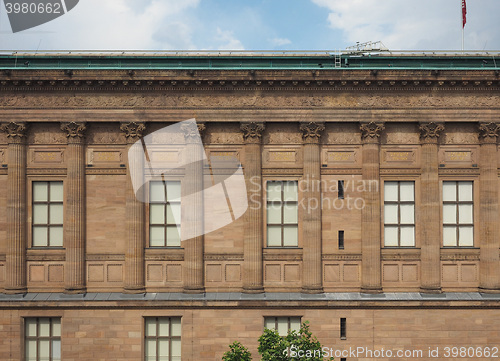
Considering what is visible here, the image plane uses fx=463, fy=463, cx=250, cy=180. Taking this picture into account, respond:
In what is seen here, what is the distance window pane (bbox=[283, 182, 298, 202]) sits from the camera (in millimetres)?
27703

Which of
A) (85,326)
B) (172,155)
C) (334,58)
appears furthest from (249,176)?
(85,326)

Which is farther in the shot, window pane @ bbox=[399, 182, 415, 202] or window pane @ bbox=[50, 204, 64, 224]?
window pane @ bbox=[399, 182, 415, 202]

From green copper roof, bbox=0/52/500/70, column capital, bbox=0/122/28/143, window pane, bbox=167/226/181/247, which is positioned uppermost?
green copper roof, bbox=0/52/500/70

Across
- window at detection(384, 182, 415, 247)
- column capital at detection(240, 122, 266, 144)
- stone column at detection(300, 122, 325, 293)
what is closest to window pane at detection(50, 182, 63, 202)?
column capital at detection(240, 122, 266, 144)

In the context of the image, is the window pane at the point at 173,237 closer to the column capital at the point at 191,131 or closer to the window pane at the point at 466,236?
the column capital at the point at 191,131

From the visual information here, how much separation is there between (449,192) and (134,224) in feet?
61.7

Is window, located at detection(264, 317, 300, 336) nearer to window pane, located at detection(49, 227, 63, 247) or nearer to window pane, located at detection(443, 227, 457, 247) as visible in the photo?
window pane, located at detection(443, 227, 457, 247)

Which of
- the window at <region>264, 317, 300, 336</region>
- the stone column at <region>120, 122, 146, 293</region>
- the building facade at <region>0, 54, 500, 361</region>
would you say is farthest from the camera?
the stone column at <region>120, 122, 146, 293</region>

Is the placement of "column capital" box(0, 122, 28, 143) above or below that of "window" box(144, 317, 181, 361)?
above

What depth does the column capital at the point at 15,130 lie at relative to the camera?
2702 centimetres

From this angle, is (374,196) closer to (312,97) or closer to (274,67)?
(312,97)

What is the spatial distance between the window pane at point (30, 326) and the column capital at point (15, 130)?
1050cm

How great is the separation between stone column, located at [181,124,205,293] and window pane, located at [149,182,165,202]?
144 centimetres

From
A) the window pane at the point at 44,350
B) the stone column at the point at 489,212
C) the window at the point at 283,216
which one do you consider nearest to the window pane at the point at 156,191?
the window at the point at 283,216
